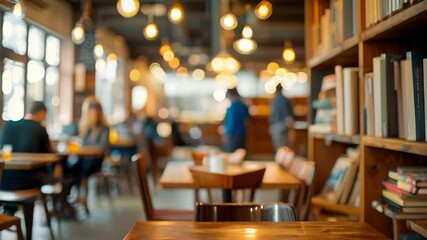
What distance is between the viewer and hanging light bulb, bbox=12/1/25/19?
3557 millimetres

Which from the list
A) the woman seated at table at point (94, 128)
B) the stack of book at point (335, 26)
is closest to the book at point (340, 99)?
Answer: the stack of book at point (335, 26)

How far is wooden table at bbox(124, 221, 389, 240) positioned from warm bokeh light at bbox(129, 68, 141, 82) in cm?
1228

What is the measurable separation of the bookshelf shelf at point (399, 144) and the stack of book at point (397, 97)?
0.13ft

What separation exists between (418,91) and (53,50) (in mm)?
6775

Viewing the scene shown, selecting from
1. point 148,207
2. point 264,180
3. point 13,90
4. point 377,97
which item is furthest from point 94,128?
point 377,97

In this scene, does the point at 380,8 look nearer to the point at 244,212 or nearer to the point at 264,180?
→ the point at 244,212

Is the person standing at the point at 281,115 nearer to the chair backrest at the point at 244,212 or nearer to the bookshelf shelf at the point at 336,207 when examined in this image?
the bookshelf shelf at the point at 336,207

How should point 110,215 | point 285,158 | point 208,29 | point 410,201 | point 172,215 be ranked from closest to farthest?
point 410,201
point 172,215
point 285,158
point 110,215
point 208,29

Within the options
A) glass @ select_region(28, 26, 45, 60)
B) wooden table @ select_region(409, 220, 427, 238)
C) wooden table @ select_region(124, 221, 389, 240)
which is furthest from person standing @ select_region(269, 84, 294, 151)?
wooden table @ select_region(124, 221, 389, 240)

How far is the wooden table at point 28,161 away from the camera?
362 centimetres

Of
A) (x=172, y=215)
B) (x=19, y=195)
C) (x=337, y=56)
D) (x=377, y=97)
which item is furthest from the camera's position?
(x=19, y=195)

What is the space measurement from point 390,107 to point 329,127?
121cm

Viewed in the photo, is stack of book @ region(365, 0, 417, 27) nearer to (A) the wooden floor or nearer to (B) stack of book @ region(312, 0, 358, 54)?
(B) stack of book @ region(312, 0, 358, 54)

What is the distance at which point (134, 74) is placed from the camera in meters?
14.1
